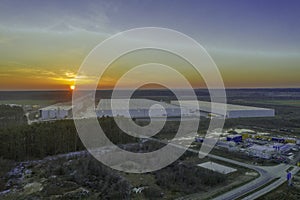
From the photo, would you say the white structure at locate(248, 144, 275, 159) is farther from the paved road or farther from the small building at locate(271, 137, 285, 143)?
the small building at locate(271, 137, 285, 143)

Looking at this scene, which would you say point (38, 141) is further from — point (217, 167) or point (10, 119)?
point (10, 119)

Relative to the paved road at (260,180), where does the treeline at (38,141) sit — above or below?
above

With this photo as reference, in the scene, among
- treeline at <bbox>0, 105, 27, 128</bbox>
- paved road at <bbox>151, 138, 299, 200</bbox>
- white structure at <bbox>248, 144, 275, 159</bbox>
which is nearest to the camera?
paved road at <bbox>151, 138, 299, 200</bbox>

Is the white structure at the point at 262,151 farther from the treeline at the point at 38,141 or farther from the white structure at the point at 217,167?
the treeline at the point at 38,141

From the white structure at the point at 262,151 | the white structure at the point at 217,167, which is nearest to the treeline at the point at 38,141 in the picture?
the white structure at the point at 217,167

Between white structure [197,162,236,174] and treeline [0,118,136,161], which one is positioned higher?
treeline [0,118,136,161]

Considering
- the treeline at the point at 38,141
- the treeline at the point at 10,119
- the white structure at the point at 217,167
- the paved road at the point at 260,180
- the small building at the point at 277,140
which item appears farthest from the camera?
the treeline at the point at 10,119

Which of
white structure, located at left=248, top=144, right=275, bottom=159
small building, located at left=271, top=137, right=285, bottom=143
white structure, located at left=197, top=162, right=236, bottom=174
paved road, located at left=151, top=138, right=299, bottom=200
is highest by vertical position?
small building, located at left=271, top=137, right=285, bottom=143

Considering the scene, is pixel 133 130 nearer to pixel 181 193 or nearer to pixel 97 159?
pixel 97 159

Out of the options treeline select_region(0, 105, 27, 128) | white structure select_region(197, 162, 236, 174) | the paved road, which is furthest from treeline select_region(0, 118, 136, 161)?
the paved road

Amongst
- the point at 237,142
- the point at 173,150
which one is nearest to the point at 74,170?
the point at 173,150
